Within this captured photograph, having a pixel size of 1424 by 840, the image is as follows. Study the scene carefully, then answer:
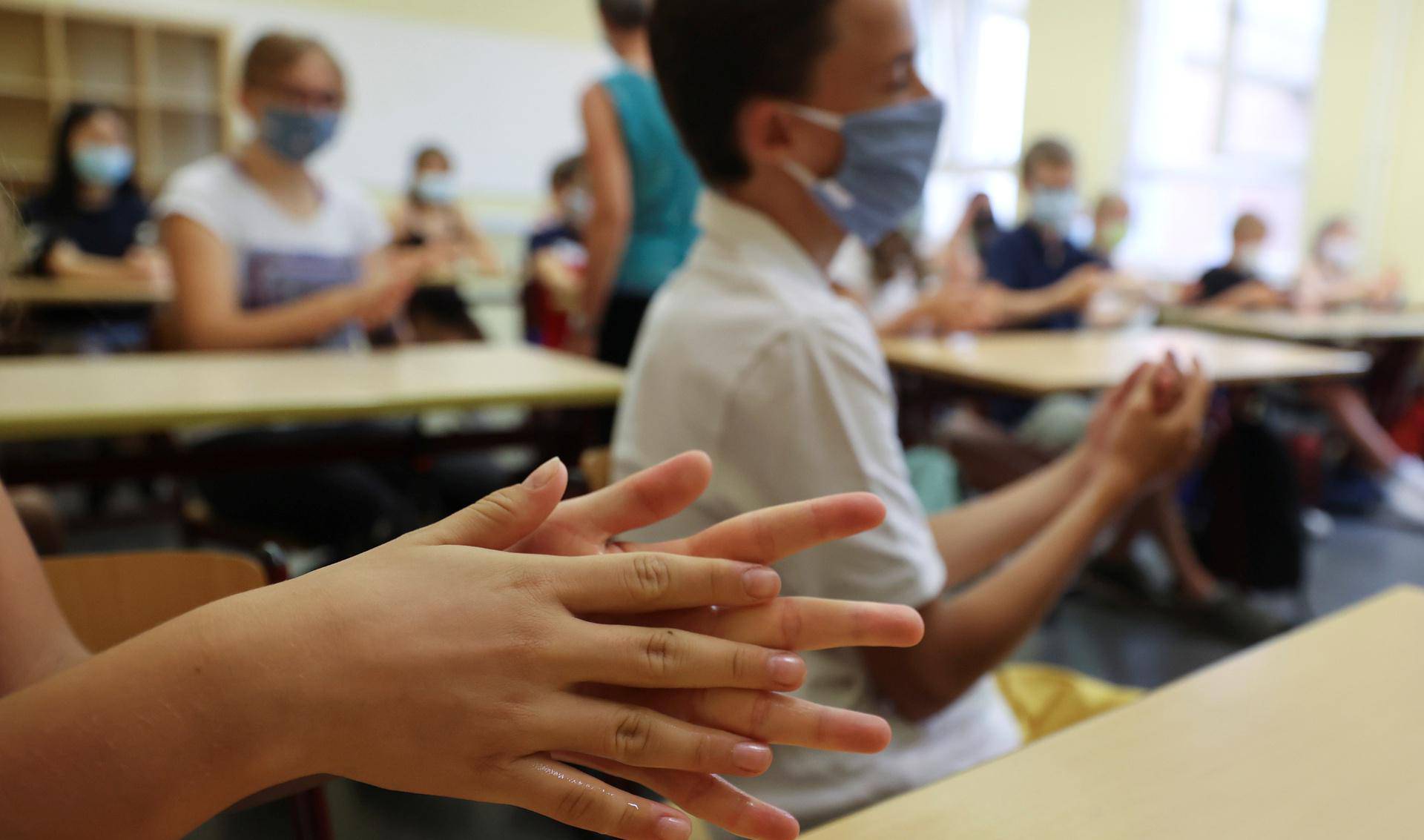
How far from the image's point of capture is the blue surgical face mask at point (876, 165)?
98cm

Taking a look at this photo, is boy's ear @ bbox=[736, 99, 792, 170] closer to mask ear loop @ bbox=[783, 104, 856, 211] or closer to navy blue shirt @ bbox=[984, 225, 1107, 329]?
mask ear loop @ bbox=[783, 104, 856, 211]

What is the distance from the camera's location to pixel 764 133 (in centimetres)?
96

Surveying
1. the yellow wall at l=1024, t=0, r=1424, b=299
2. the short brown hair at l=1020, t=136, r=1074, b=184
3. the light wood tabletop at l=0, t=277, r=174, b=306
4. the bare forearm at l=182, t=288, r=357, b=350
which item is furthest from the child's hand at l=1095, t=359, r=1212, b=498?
the light wood tabletop at l=0, t=277, r=174, b=306

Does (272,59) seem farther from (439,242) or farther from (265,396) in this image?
(439,242)

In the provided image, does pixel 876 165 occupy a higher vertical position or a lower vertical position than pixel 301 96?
lower

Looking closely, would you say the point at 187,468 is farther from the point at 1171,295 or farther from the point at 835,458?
the point at 1171,295

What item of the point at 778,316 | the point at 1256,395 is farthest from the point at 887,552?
the point at 1256,395

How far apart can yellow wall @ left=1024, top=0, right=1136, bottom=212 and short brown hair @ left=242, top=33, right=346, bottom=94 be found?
1.50 m

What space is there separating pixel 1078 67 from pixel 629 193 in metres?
1.23

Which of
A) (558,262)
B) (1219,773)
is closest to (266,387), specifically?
(1219,773)

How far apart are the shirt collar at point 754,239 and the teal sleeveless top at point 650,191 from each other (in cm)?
125

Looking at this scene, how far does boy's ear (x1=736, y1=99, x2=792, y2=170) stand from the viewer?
0.94m

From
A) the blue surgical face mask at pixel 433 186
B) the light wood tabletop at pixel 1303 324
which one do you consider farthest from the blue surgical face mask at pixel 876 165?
the blue surgical face mask at pixel 433 186

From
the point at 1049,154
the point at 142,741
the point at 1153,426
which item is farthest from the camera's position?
the point at 1049,154
